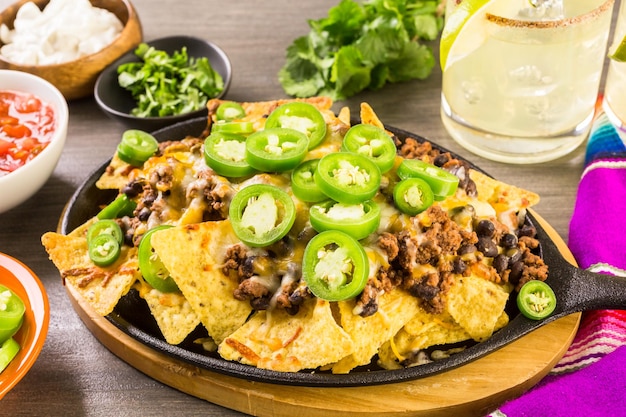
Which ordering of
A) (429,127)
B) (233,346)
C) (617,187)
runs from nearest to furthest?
1. (233,346)
2. (617,187)
3. (429,127)

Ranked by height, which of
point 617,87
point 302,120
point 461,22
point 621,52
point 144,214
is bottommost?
point 144,214

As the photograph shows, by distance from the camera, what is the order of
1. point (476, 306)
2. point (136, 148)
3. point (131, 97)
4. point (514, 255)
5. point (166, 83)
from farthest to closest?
1. point (131, 97)
2. point (166, 83)
3. point (136, 148)
4. point (514, 255)
5. point (476, 306)

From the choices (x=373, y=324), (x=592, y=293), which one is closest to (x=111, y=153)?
(x=373, y=324)

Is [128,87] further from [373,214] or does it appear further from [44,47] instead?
[373,214]

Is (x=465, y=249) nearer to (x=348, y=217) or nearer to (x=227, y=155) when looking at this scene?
(x=348, y=217)

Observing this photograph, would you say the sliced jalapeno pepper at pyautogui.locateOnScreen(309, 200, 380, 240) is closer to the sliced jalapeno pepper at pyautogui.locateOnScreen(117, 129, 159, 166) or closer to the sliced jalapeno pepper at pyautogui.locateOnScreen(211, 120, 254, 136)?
the sliced jalapeno pepper at pyautogui.locateOnScreen(211, 120, 254, 136)

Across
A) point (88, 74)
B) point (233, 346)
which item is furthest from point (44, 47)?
point (233, 346)

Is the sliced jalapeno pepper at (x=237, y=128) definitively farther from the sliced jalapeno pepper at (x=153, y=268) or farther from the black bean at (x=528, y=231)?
the black bean at (x=528, y=231)
